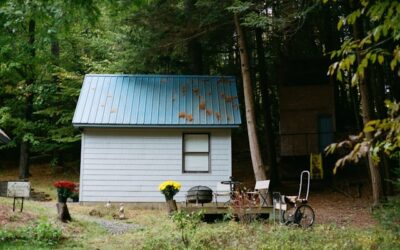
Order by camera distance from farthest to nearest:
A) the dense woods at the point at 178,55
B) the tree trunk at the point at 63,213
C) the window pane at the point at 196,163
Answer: the window pane at the point at 196,163
the dense woods at the point at 178,55
the tree trunk at the point at 63,213

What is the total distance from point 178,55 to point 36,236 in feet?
39.4

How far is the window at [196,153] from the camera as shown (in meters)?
15.0

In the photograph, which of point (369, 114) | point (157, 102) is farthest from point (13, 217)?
point (369, 114)

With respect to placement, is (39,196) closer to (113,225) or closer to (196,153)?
(196,153)

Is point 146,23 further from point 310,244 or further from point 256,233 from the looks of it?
point 310,244

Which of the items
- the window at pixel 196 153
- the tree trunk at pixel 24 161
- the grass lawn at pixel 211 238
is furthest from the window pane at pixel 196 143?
the tree trunk at pixel 24 161

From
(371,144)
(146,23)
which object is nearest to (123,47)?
(146,23)

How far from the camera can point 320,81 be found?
2017 cm

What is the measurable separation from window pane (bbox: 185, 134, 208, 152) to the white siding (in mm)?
201

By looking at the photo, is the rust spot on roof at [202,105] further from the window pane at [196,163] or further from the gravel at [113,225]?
the gravel at [113,225]

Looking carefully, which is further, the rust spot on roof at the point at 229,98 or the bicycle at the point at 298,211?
the rust spot on roof at the point at 229,98

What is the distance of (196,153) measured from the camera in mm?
15070

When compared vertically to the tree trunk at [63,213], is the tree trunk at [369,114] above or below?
above

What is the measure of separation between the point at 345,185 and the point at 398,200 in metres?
7.89
